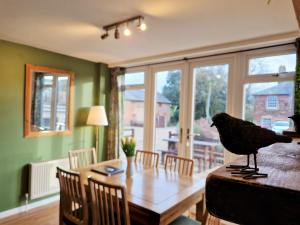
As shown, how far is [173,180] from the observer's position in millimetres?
2438

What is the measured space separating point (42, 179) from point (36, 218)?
0.56 meters

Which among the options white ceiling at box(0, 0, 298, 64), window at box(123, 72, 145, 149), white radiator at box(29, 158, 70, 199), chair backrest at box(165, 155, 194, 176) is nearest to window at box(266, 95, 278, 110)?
white ceiling at box(0, 0, 298, 64)

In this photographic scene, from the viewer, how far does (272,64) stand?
114 inches

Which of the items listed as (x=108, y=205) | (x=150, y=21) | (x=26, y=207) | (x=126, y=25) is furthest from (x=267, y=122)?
(x=26, y=207)

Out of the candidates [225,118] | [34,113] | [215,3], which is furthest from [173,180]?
[34,113]

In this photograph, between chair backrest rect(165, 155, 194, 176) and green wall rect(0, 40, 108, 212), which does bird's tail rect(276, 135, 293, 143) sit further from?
green wall rect(0, 40, 108, 212)

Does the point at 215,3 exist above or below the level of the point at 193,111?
above

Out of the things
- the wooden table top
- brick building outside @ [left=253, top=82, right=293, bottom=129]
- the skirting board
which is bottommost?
the skirting board

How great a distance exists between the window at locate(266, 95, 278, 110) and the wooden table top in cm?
283

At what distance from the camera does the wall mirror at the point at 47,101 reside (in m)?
3.40

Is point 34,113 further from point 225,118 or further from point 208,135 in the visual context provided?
point 225,118

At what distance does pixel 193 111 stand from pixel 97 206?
7.39ft

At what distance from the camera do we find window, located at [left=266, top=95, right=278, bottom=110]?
9.44 feet

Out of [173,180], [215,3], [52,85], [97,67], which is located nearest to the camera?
[215,3]
